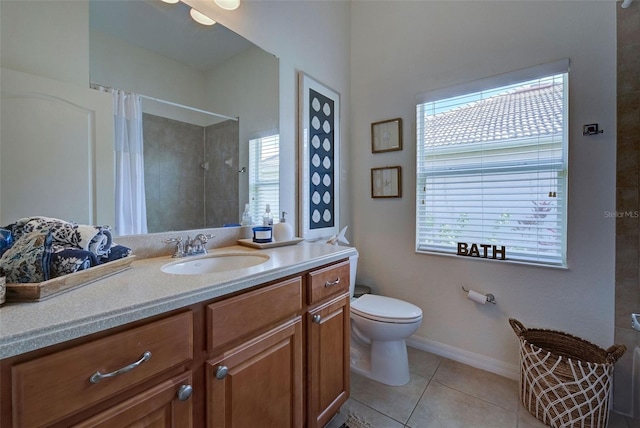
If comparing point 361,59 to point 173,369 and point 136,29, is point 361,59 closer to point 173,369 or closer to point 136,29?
point 136,29

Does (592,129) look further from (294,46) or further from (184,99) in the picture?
(184,99)

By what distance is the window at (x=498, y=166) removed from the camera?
161cm

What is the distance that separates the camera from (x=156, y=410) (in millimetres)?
661

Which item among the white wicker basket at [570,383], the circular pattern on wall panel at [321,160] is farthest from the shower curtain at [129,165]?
the white wicker basket at [570,383]

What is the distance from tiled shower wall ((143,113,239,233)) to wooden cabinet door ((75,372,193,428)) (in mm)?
697

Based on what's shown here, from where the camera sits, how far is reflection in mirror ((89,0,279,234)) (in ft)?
3.51

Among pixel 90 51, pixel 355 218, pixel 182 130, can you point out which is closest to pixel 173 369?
pixel 182 130

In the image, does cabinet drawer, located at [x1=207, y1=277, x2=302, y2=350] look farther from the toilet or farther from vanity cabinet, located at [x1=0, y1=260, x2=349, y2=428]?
the toilet

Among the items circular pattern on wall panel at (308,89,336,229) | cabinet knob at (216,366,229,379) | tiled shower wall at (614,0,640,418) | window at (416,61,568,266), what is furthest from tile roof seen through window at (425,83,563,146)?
cabinet knob at (216,366,229,379)

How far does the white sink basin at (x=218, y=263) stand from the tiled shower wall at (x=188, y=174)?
8.1 inches

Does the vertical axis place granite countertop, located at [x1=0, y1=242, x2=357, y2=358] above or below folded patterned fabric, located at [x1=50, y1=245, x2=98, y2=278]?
below

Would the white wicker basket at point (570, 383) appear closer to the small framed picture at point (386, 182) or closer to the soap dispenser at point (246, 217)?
the small framed picture at point (386, 182)

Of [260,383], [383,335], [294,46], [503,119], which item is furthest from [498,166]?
[260,383]

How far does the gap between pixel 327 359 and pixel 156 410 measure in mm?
724
